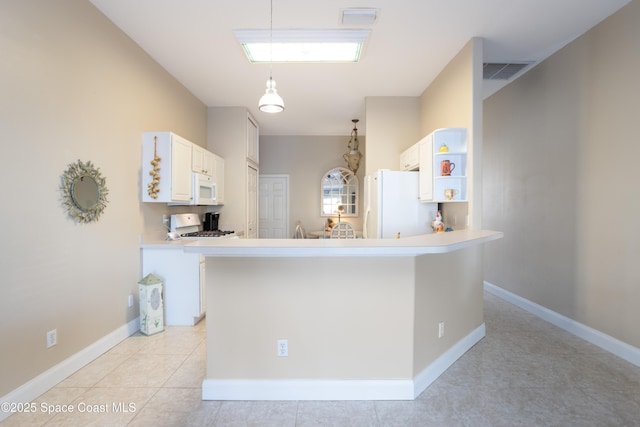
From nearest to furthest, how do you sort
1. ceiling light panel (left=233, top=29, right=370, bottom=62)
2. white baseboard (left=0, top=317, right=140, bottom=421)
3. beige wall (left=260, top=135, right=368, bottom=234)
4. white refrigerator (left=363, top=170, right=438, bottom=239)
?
1. white baseboard (left=0, top=317, right=140, bottom=421)
2. ceiling light panel (left=233, top=29, right=370, bottom=62)
3. white refrigerator (left=363, top=170, right=438, bottom=239)
4. beige wall (left=260, top=135, right=368, bottom=234)

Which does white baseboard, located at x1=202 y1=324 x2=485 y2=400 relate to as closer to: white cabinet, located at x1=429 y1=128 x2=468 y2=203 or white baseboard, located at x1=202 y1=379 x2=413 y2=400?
white baseboard, located at x1=202 y1=379 x2=413 y2=400

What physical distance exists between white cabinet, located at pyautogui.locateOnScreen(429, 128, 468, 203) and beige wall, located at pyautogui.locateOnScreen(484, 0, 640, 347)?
1.12 metres

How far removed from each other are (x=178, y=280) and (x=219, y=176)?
1950 millimetres

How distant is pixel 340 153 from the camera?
719cm

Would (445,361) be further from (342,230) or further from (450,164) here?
(342,230)

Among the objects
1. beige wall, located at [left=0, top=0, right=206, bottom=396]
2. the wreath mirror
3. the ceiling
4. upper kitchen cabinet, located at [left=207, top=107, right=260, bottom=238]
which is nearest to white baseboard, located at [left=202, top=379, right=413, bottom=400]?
beige wall, located at [left=0, top=0, right=206, bottom=396]

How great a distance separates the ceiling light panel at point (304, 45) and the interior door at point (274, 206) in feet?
12.7

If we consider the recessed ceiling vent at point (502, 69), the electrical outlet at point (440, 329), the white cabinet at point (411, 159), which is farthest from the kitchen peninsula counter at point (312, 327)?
the recessed ceiling vent at point (502, 69)

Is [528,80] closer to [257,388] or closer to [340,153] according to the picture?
[340,153]

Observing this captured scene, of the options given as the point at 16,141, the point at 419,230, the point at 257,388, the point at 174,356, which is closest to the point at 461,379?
the point at 257,388

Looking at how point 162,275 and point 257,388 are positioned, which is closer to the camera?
point 257,388

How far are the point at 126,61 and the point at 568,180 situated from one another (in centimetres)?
465

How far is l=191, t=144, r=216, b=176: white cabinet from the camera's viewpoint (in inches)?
153

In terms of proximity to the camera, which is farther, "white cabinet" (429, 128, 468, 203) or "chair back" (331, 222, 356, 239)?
"chair back" (331, 222, 356, 239)
